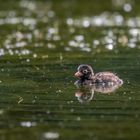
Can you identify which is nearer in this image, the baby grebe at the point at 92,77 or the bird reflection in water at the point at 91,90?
the bird reflection in water at the point at 91,90

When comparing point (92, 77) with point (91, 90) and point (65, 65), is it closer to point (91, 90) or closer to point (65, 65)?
point (91, 90)

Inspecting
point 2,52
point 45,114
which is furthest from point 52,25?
point 45,114

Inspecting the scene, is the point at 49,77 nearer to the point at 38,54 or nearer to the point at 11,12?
the point at 38,54

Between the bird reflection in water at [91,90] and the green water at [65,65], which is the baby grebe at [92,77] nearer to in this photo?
the bird reflection in water at [91,90]

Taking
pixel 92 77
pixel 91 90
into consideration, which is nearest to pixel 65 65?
pixel 92 77

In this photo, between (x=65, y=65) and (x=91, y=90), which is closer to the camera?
(x=91, y=90)

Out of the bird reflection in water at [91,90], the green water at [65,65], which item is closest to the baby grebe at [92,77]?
the bird reflection in water at [91,90]
